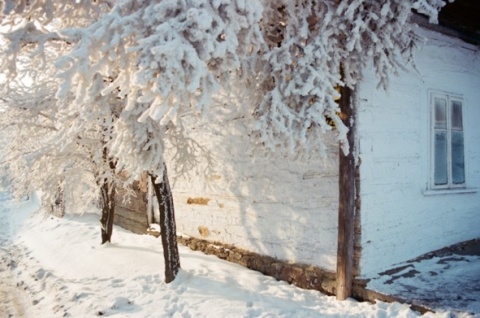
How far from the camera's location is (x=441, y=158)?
616 cm

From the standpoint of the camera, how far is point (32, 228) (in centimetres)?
1212

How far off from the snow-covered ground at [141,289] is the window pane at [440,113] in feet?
10.9

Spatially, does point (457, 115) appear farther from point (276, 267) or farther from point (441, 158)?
point (276, 267)

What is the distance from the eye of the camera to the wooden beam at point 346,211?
4.73 m

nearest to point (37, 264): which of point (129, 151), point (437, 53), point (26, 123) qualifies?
point (26, 123)

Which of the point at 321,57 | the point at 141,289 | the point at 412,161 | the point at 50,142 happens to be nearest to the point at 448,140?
the point at 412,161

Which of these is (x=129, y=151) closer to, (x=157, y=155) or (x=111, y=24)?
(x=157, y=155)

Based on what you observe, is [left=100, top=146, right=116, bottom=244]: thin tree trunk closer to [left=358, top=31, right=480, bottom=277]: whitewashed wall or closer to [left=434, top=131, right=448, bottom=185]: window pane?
[left=358, top=31, right=480, bottom=277]: whitewashed wall

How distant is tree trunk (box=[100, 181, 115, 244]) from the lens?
26.2ft

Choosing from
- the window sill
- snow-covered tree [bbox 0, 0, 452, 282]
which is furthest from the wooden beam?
the window sill

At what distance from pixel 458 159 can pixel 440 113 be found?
0.93 meters

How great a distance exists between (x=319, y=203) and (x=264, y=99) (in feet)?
6.38

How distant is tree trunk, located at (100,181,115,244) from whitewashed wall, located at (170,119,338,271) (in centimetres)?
146

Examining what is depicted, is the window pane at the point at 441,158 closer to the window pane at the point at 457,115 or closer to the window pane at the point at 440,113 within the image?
the window pane at the point at 440,113
